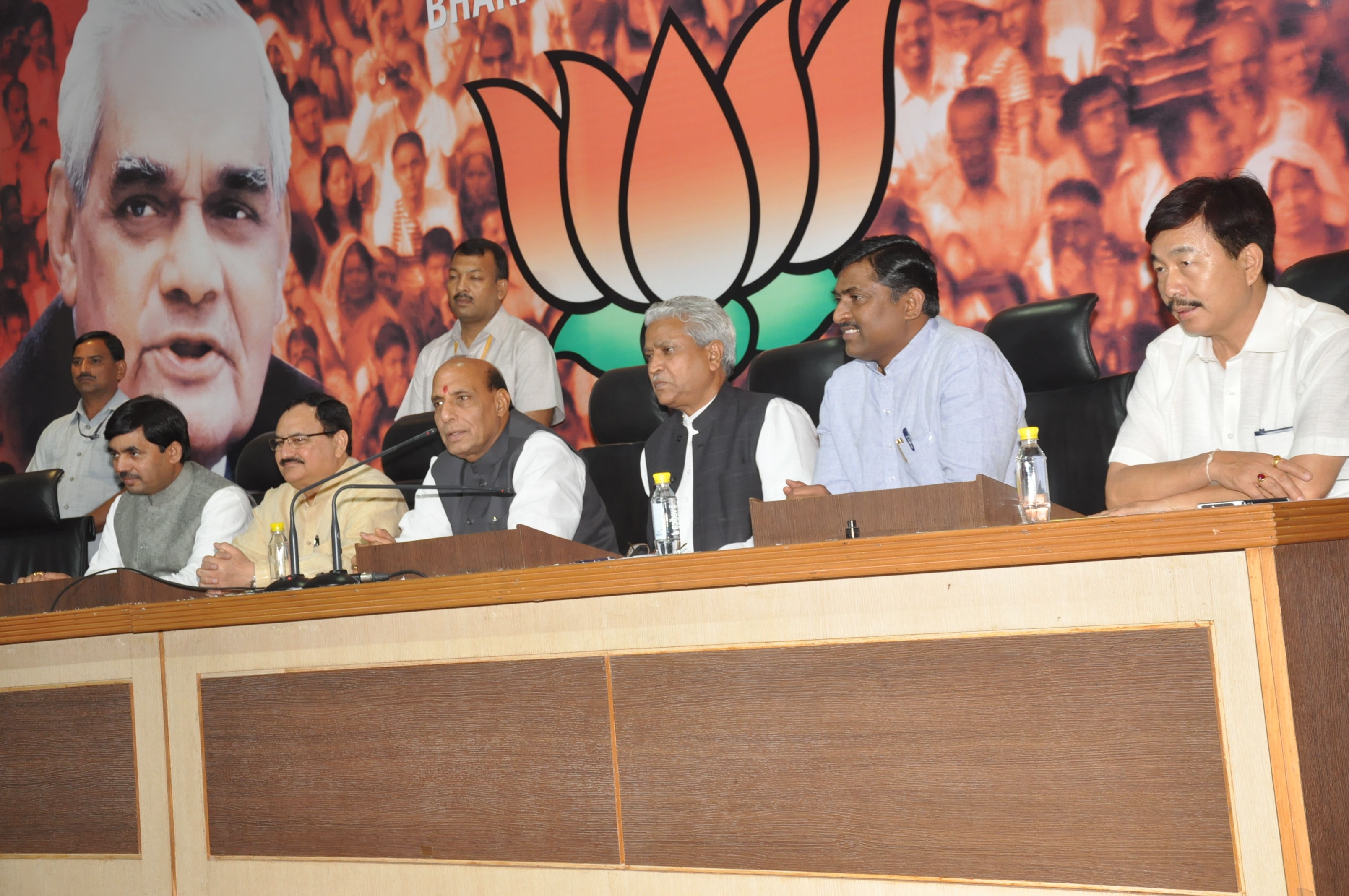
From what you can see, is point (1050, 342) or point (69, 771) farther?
point (1050, 342)

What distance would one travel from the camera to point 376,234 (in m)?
4.80

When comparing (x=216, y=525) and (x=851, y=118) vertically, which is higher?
(x=851, y=118)

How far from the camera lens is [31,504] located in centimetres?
417

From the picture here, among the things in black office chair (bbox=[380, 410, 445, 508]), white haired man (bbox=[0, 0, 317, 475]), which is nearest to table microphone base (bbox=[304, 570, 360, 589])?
black office chair (bbox=[380, 410, 445, 508])

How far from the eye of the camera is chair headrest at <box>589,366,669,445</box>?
3.36 meters

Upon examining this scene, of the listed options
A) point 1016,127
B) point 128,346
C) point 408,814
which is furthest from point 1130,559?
point 128,346

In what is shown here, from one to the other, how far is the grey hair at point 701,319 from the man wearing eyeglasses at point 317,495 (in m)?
0.88

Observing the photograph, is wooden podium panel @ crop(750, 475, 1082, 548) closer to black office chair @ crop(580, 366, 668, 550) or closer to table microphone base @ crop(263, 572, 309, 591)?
table microphone base @ crop(263, 572, 309, 591)

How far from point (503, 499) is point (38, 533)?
85.3 inches

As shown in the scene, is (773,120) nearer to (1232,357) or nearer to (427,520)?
(427,520)

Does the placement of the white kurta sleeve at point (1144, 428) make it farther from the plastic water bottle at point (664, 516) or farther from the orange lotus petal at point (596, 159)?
the orange lotus petal at point (596, 159)

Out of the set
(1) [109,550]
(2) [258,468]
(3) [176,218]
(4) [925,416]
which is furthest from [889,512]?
(3) [176,218]

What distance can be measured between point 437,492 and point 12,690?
1.18 metres

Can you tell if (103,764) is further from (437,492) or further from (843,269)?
(843,269)
